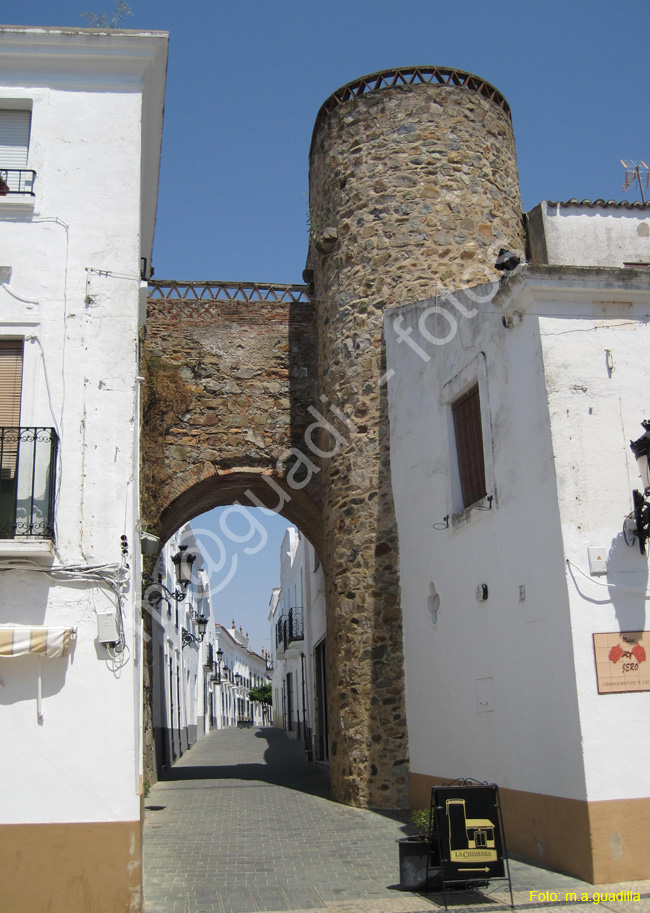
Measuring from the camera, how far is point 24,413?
7.15 m

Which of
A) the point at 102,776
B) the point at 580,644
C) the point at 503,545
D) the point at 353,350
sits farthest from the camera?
the point at 353,350

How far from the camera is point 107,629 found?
262 inches

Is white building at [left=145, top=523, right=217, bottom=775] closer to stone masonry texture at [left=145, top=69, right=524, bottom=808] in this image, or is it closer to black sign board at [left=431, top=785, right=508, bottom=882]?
stone masonry texture at [left=145, top=69, right=524, bottom=808]

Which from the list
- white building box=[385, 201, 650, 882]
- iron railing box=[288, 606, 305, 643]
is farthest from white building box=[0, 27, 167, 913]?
iron railing box=[288, 606, 305, 643]

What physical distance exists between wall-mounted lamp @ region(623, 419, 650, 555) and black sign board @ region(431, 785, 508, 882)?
2.41m

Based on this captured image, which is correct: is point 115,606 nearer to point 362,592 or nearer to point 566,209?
point 362,592

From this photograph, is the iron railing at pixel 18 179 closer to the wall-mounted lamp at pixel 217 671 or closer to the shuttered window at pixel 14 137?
the shuttered window at pixel 14 137

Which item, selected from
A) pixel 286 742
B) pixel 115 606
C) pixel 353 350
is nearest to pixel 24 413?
pixel 115 606

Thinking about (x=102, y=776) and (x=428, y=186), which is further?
(x=428, y=186)

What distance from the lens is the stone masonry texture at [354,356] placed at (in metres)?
11.2

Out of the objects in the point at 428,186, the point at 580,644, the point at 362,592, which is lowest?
the point at 580,644

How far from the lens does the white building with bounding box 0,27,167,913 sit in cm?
635

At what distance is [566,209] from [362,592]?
7030 millimetres

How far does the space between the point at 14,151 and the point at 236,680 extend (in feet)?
164
